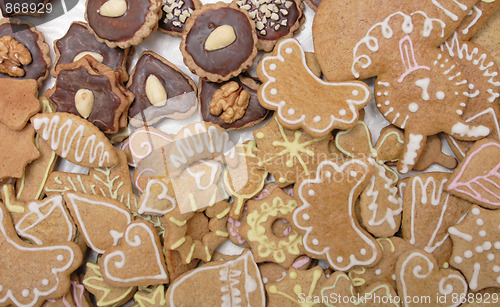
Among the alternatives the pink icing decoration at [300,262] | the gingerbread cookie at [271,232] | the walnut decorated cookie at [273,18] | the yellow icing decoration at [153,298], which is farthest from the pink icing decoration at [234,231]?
the walnut decorated cookie at [273,18]

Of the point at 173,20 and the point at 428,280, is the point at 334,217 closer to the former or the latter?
the point at 428,280

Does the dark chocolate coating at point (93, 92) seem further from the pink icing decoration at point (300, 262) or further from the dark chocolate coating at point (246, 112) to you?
the pink icing decoration at point (300, 262)

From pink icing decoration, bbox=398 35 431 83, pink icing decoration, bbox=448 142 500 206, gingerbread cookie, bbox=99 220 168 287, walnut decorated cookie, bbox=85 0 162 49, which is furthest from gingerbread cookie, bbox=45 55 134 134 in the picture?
pink icing decoration, bbox=448 142 500 206

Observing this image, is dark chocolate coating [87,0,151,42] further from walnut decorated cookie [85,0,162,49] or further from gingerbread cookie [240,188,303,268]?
gingerbread cookie [240,188,303,268]

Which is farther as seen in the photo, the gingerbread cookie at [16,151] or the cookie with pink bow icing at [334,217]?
the gingerbread cookie at [16,151]

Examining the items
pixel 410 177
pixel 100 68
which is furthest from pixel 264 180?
pixel 100 68

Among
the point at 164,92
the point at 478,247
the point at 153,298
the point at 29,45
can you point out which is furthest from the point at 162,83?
the point at 478,247

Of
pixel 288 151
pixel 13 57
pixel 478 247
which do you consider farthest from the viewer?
pixel 13 57

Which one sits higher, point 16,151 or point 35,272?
point 16,151
